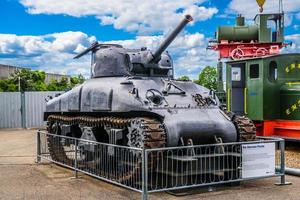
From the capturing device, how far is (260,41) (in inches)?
880

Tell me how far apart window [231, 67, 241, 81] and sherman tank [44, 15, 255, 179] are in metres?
5.11

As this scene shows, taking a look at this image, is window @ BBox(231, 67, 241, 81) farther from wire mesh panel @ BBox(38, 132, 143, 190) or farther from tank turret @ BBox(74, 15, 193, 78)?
wire mesh panel @ BBox(38, 132, 143, 190)

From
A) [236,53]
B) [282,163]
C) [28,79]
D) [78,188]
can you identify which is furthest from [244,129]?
[28,79]

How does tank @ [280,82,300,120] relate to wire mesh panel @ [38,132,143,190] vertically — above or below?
above

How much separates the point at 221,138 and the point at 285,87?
663 centimetres

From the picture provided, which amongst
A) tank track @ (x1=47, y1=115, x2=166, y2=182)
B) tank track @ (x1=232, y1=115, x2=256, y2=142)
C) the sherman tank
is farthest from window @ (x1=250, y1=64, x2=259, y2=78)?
tank track @ (x1=47, y1=115, x2=166, y2=182)

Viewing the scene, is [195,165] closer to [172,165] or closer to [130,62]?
[172,165]

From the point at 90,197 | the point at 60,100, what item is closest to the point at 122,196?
the point at 90,197

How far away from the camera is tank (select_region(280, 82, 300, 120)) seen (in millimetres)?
15336

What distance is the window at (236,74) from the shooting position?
17.2 m

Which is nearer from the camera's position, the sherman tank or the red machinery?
the sherman tank

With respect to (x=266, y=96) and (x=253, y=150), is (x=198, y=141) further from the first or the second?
(x=266, y=96)

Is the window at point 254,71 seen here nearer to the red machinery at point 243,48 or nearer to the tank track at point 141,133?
the red machinery at point 243,48

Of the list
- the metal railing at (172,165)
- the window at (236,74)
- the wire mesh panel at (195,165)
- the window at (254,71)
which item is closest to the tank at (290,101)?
the window at (254,71)
